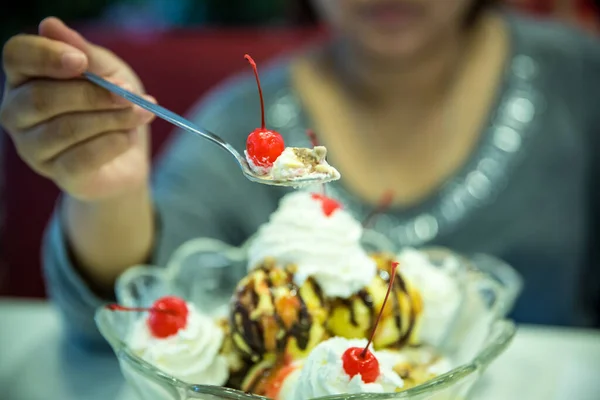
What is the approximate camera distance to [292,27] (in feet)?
4.93

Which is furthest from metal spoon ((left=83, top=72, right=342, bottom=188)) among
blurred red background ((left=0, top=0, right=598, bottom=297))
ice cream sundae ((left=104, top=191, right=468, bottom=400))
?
blurred red background ((left=0, top=0, right=598, bottom=297))

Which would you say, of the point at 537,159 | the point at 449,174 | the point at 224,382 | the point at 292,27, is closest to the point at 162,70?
the point at 292,27

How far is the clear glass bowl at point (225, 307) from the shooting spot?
471 mm

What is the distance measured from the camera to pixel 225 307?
65 cm

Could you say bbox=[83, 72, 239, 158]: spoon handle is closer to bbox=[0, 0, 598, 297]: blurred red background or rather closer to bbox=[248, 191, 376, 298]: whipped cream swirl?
bbox=[248, 191, 376, 298]: whipped cream swirl

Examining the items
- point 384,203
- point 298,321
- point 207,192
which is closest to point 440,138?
point 384,203

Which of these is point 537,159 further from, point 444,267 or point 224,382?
point 224,382

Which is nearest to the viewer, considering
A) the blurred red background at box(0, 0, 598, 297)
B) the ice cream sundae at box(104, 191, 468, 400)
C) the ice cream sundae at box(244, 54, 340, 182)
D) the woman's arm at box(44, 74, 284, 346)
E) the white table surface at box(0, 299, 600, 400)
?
the ice cream sundae at box(244, 54, 340, 182)

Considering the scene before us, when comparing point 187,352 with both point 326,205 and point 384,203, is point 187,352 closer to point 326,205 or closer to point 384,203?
point 326,205

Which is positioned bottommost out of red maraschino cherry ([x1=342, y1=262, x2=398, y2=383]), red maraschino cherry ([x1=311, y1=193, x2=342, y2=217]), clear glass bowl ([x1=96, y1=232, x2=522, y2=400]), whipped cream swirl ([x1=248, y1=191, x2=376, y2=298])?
clear glass bowl ([x1=96, y1=232, x2=522, y2=400])

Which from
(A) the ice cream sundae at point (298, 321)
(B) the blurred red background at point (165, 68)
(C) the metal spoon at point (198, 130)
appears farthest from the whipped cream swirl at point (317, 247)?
(B) the blurred red background at point (165, 68)

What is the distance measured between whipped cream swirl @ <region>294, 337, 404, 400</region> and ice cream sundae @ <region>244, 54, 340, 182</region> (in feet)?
0.48

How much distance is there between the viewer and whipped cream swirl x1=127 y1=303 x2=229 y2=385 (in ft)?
1.76

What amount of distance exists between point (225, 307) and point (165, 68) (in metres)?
0.75
